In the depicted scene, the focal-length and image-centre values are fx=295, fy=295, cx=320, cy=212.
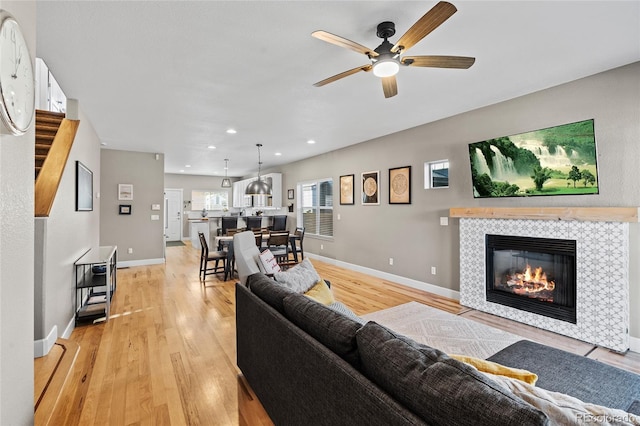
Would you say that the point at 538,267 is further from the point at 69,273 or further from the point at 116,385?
the point at 69,273

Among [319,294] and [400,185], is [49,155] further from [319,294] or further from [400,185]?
[400,185]

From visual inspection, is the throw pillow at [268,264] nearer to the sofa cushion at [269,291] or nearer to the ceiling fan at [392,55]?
the sofa cushion at [269,291]

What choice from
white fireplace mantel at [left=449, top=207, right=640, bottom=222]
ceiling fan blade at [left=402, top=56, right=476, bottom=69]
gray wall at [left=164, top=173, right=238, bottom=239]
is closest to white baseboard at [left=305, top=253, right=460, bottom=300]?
white fireplace mantel at [left=449, top=207, right=640, bottom=222]

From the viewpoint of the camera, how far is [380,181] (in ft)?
17.9

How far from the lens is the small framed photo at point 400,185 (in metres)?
4.86

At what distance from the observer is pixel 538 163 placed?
128 inches

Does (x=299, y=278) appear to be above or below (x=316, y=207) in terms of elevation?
below

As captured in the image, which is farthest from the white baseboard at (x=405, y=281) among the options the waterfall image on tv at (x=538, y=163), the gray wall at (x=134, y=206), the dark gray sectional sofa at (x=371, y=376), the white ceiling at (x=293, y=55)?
the gray wall at (x=134, y=206)

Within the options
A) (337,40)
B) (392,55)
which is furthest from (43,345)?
(392,55)

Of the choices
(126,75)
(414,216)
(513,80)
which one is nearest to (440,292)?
(414,216)

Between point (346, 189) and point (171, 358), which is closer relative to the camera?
point (171, 358)

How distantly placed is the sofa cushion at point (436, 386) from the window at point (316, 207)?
5829 mm

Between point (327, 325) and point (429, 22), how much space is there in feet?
5.82

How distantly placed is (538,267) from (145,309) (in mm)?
4808
